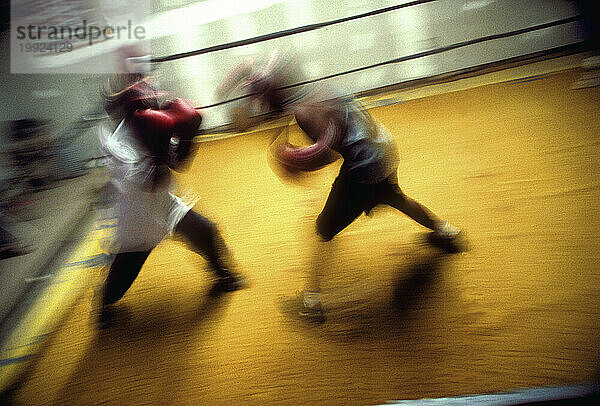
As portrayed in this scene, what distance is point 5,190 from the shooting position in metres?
1.97

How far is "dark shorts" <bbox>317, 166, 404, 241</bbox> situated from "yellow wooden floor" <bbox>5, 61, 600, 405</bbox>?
34cm

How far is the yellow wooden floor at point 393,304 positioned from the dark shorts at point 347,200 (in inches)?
13.3

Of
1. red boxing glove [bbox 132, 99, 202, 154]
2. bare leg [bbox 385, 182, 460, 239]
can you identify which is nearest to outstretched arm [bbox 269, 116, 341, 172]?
bare leg [bbox 385, 182, 460, 239]

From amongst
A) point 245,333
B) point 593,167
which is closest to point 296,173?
point 245,333

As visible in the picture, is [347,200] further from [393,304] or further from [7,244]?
[7,244]

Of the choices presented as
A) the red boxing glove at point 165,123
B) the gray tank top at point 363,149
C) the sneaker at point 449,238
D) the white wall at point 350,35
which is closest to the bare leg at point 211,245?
the red boxing glove at point 165,123

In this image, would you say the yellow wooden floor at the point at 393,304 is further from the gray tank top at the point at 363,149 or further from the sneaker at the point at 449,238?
the gray tank top at the point at 363,149

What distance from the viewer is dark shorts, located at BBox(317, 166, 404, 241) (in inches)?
52.8

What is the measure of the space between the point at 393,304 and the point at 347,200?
0.46 meters

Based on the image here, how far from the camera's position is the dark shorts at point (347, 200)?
4.40 feet

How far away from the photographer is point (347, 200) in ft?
4.46

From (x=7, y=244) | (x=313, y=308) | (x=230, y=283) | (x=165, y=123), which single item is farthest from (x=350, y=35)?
(x=7, y=244)

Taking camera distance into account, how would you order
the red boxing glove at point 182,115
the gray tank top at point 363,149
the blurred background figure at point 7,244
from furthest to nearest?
1. the blurred background figure at point 7,244
2. the red boxing glove at point 182,115
3. the gray tank top at point 363,149

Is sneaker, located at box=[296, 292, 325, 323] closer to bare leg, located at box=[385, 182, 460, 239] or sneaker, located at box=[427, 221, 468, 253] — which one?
bare leg, located at box=[385, 182, 460, 239]
